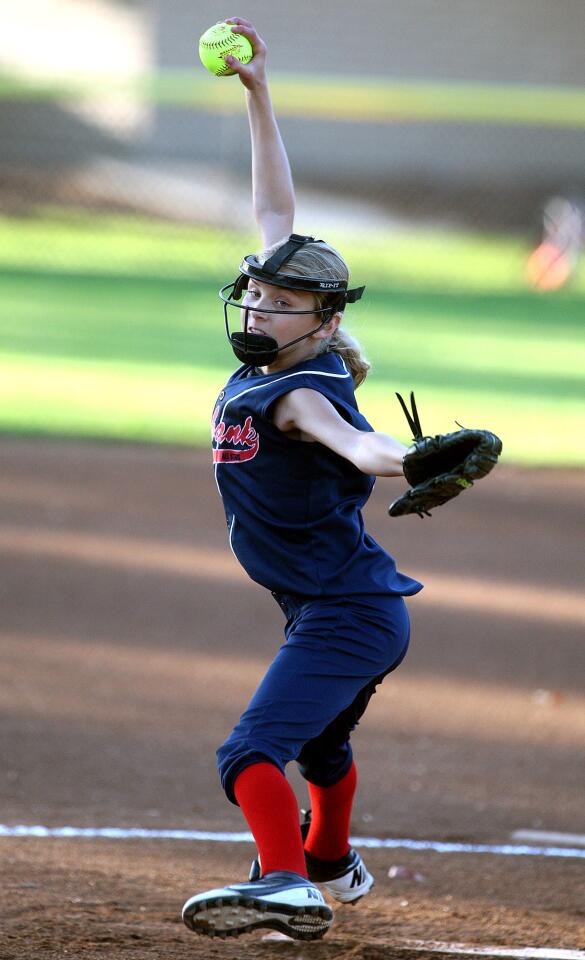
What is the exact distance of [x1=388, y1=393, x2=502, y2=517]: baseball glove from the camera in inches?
115

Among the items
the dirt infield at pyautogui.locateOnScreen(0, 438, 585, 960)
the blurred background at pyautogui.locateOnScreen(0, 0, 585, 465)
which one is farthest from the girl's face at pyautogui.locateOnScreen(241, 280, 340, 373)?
the blurred background at pyautogui.locateOnScreen(0, 0, 585, 465)

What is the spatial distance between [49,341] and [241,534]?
10749mm

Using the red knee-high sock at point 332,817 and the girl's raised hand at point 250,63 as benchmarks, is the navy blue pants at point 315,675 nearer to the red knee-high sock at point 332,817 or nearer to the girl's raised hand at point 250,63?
the red knee-high sock at point 332,817

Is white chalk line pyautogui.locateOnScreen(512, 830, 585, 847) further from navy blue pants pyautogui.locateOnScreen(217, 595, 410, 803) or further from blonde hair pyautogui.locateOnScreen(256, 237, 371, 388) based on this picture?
blonde hair pyautogui.locateOnScreen(256, 237, 371, 388)

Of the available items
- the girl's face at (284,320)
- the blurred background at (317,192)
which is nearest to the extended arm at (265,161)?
the girl's face at (284,320)

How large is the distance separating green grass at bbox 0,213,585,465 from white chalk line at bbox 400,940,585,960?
21.3ft

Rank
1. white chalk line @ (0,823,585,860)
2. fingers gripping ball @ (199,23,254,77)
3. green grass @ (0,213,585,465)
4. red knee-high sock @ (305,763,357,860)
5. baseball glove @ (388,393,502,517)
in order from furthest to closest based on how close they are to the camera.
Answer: green grass @ (0,213,585,465) < white chalk line @ (0,823,585,860) < fingers gripping ball @ (199,23,254,77) < red knee-high sock @ (305,763,357,860) < baseball glove @ (388,393,502,517)

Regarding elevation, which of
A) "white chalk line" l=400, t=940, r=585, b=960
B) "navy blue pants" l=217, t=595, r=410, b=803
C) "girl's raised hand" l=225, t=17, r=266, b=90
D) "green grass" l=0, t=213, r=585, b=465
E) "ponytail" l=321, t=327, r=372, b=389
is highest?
"green grass" l=0, t=213, r=585, b=465

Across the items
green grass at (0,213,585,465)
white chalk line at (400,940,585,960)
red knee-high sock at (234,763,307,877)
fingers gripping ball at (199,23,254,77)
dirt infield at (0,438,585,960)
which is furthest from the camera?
green grass at (0,213,585,465)

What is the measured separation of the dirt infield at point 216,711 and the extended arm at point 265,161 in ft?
6.33

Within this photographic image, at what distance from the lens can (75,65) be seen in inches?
1114

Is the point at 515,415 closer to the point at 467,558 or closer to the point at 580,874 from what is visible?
the point at 467,558

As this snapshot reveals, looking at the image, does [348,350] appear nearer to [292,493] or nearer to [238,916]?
[292,493]

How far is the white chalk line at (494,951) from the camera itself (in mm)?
3549
